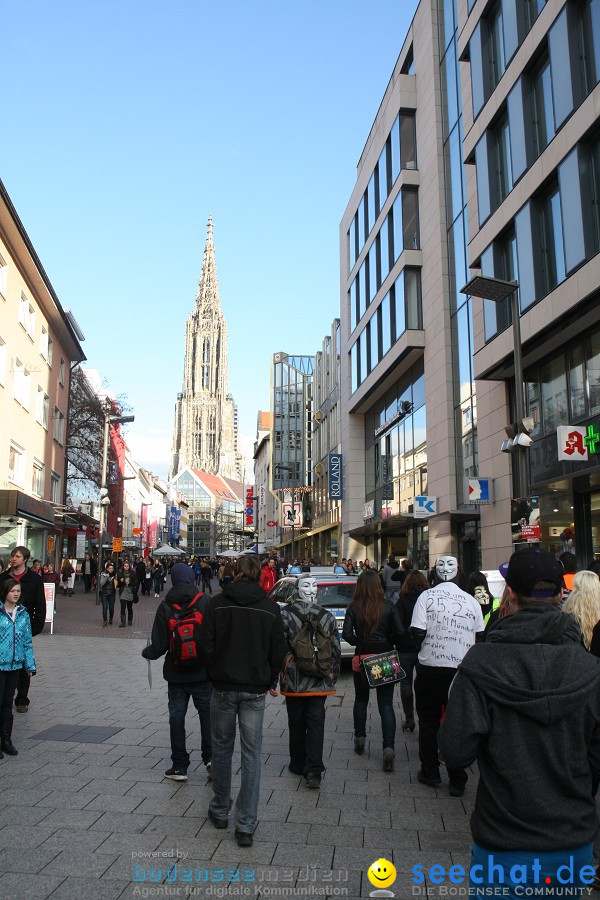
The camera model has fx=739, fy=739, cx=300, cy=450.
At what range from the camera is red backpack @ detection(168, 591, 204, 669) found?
5.99m

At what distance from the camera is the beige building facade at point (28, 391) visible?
75.6 ft

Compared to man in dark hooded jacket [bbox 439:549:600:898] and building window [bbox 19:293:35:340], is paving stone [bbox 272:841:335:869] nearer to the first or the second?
man in dark hooded jacket [bbox 439:549:600:898]

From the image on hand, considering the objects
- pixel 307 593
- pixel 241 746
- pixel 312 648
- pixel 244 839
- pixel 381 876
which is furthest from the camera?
A: pixel 307 593

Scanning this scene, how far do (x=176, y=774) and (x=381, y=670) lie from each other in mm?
1983

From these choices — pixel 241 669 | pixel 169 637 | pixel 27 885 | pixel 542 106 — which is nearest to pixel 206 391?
pixel 542 106

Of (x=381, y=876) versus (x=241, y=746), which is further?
(x=241, y=746)

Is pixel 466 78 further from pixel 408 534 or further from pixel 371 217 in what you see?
pixel 408 534

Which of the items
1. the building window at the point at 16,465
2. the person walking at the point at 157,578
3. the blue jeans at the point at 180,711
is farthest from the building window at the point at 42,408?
the blue jeans at the point at 180,711

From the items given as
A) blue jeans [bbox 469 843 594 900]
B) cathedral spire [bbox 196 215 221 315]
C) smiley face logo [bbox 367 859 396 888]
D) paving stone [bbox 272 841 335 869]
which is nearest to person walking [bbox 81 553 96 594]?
paving stone [bbox 272 841 335 869]

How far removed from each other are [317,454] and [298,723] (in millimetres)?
47345

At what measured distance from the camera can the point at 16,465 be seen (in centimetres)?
2597

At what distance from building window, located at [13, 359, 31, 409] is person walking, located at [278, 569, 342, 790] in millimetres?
20793

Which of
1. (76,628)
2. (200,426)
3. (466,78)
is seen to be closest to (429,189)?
(466,78)

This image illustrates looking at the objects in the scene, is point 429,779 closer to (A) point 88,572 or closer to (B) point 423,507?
(B) point 423,507
